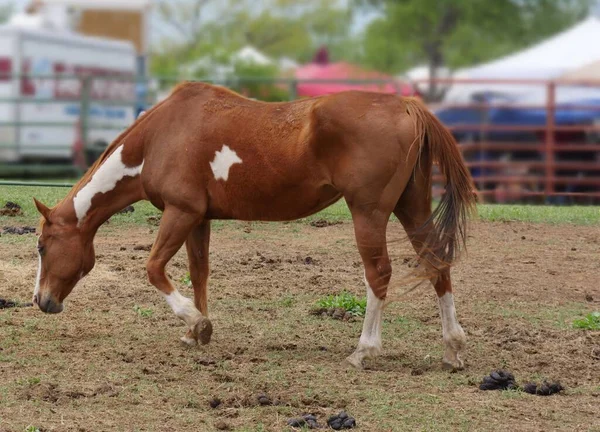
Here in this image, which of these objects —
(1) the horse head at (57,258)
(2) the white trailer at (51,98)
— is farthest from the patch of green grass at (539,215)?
(2) the white trailer at (51,98)

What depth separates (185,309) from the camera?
22.2 ft

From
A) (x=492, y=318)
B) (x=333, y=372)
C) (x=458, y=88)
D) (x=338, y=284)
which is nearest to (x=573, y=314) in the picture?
(x=492, y=318)

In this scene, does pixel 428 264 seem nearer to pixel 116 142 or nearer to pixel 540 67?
pixel 116 142

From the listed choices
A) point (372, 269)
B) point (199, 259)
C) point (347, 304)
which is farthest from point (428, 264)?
point (199, 259)

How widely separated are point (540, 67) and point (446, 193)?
1579 centimetres

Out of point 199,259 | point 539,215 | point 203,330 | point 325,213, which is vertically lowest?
point 539,215

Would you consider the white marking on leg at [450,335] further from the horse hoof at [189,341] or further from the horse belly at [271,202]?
the horse hoof at [189,341]

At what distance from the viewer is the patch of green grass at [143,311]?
25.7 ft

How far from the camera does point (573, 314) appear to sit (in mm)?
7949

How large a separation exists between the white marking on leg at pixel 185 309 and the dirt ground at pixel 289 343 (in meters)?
0.23

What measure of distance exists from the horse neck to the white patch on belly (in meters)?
0.56

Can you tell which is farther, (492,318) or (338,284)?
(338,284)

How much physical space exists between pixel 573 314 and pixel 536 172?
30.0 feet

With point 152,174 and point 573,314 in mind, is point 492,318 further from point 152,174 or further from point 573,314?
point 152,174
